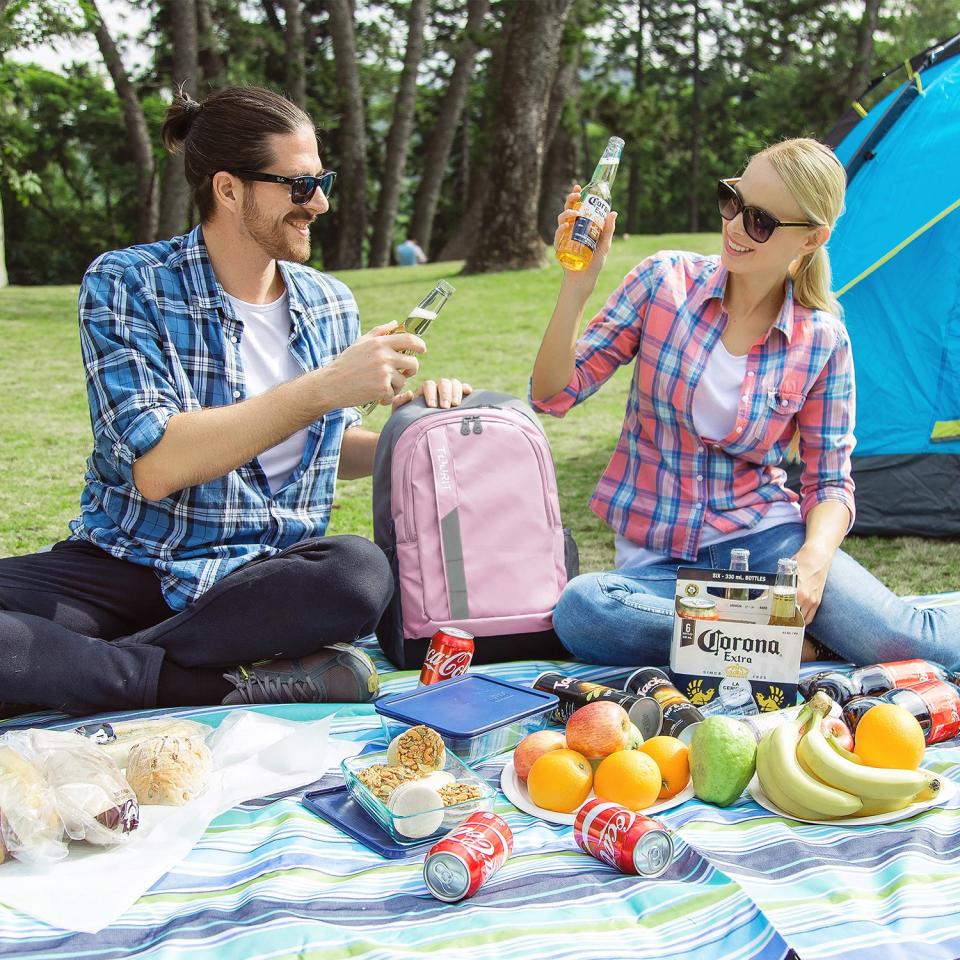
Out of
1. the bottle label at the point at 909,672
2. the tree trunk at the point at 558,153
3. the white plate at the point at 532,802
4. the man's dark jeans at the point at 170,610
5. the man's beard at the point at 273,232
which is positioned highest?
the tree trunk at the point at 558,153

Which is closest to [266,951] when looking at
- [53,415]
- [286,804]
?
[286,804]

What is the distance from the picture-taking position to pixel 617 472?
126 inches

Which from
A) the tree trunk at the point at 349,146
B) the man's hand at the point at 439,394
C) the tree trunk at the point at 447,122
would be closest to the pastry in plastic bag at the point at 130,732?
the man's hand at the point at 439,394

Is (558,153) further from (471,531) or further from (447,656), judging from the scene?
(447,656)

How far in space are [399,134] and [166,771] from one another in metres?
16.1

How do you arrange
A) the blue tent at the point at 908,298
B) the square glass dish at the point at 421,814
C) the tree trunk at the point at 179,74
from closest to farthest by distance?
the square glass dish at the point at 421,814, the blue tent at the point at 908,298, the tree trunk at the point at 179,74

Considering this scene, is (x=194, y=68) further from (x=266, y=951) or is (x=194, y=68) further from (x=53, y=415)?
(x=266, y=951)

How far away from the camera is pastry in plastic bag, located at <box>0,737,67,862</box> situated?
1889 mm

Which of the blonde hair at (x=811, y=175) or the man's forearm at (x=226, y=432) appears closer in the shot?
the man's forearm at (x=226, y=432)

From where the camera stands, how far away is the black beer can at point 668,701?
2375mm

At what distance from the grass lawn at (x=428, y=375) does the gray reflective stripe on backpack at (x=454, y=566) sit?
1.29 m

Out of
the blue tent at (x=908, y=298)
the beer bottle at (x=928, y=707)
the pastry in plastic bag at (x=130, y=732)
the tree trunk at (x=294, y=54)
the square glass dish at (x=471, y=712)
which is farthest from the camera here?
the tree trunk at (x=294, y=54)

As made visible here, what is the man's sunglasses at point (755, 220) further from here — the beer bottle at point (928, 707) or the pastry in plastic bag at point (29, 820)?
the pastry in plastic bag at point (29, 820)

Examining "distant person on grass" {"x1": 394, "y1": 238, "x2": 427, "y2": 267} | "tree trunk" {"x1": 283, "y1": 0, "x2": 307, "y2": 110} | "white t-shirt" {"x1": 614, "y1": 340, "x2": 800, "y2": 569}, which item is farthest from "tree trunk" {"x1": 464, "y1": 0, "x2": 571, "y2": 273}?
"white t-shirt" {"x1": 614, "y1": 340, "x2": 800, "y2": 569}
